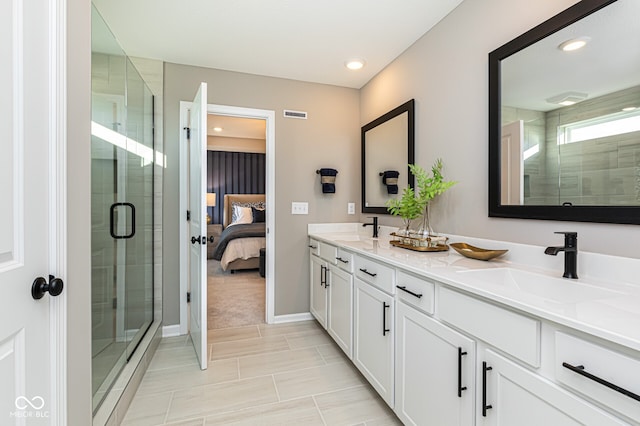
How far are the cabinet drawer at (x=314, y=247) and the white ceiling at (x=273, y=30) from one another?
1.67 metres

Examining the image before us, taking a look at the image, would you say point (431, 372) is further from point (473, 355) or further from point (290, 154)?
point (290, 154)

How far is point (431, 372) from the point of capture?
50.8 inches

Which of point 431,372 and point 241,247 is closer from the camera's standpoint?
point 431,372

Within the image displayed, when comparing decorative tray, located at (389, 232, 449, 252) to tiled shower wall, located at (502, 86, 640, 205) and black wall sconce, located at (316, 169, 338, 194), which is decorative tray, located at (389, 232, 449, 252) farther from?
black wall sconce, located at (316, 169, 338, 194)

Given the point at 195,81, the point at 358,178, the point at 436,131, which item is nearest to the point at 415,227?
the point at 436,131

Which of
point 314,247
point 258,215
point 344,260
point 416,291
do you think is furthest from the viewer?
point 258,215

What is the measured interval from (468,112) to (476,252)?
888 mm

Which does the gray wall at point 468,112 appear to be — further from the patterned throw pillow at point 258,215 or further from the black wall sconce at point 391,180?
the patterned throw pillow at point 258,215

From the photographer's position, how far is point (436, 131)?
2137mm

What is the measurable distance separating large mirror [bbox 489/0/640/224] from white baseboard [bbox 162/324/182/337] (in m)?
2.82

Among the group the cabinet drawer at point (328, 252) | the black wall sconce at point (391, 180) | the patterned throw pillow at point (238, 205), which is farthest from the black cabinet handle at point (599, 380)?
the patterned throw pillow at point (238, 205)

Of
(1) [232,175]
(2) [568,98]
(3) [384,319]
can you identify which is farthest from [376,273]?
(1) [232,175]

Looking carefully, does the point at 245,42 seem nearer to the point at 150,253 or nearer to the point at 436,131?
the point at 436,131

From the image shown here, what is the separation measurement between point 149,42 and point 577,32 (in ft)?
9.22
